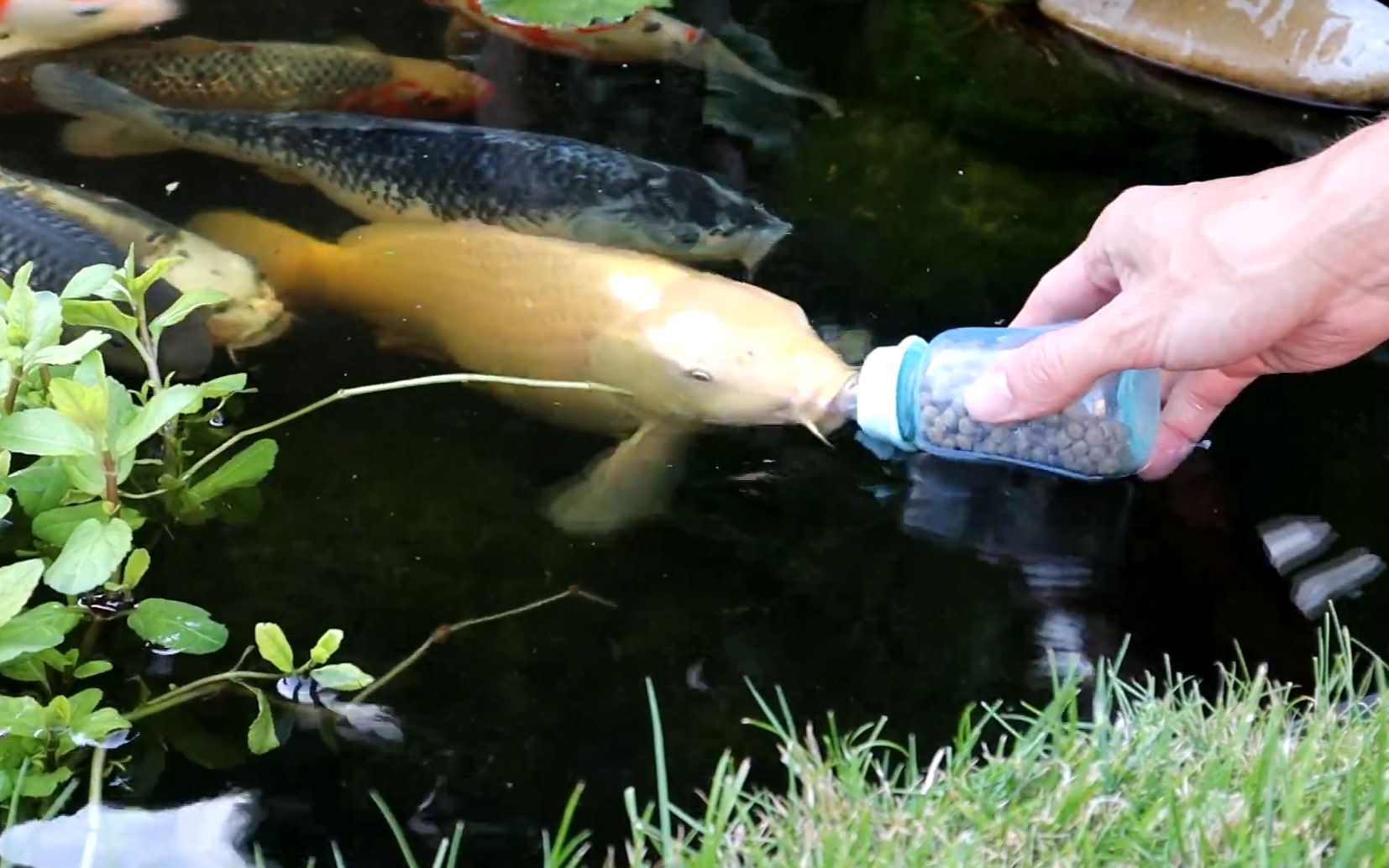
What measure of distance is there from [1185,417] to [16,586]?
1715 mm

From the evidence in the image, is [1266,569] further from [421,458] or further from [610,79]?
[610,79]

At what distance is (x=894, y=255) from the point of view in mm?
2715

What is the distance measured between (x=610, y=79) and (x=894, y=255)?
3.69ft

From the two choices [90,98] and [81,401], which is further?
[90,98]

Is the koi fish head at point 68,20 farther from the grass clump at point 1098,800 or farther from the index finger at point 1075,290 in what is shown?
the grass clump at point 1098,800

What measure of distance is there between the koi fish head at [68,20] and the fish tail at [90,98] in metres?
0.32

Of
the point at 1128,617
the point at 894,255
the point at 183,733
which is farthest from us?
the point at 894,255

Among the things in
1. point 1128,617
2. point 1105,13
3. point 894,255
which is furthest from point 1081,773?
point 1105,13

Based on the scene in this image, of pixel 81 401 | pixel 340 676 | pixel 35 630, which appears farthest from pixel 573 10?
pixel 35 630

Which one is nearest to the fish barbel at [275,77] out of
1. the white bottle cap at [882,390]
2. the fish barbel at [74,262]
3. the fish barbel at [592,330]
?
the fish barbel at [592,330]

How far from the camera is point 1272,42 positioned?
3660 millimetres

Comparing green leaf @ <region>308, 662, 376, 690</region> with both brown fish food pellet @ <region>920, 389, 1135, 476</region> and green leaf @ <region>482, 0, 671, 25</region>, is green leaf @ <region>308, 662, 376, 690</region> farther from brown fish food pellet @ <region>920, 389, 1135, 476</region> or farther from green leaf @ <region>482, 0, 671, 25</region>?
green leaf @ <region>482, 0, 671, 25</region>

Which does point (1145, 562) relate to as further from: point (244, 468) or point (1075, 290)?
point (244, 468)

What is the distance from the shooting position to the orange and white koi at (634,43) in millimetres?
3502
